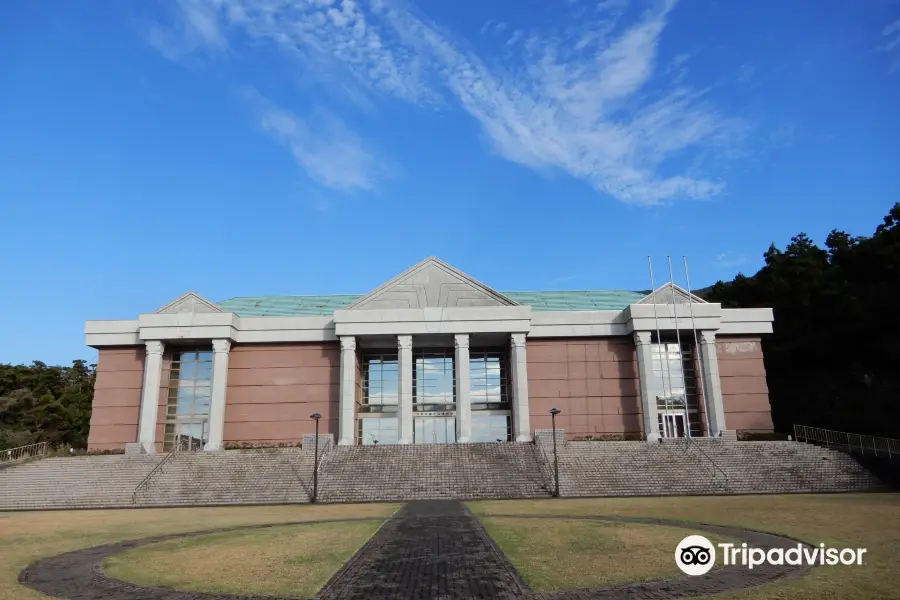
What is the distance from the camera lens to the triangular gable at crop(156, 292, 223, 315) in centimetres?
4759

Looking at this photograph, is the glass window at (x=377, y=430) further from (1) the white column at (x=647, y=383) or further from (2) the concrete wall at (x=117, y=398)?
(1) the white column at (x=647, y=383)

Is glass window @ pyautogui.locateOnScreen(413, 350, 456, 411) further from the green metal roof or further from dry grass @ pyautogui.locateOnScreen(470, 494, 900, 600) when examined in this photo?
dry grass @ pyautogui.locateOnScreen(470, 494, 900, 600)

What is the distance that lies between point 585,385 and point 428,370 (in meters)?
12.6

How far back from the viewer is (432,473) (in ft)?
109

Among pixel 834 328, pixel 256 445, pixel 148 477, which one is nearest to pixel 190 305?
pixel 256 445

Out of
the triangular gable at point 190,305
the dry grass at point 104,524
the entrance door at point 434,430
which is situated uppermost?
the triangular gable at point 190,305

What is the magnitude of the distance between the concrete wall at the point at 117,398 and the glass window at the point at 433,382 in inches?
854

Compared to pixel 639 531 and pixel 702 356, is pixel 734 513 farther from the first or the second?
pixel 702 356

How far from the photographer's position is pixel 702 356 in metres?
47.0

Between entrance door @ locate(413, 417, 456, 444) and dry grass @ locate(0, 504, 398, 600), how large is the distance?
20.9 metres

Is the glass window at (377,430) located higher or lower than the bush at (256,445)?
higher

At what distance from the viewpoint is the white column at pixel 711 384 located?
45.5m

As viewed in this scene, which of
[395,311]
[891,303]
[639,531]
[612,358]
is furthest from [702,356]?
[639,531]

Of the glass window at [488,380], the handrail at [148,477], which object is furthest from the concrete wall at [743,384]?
the handrail at [148,477]
